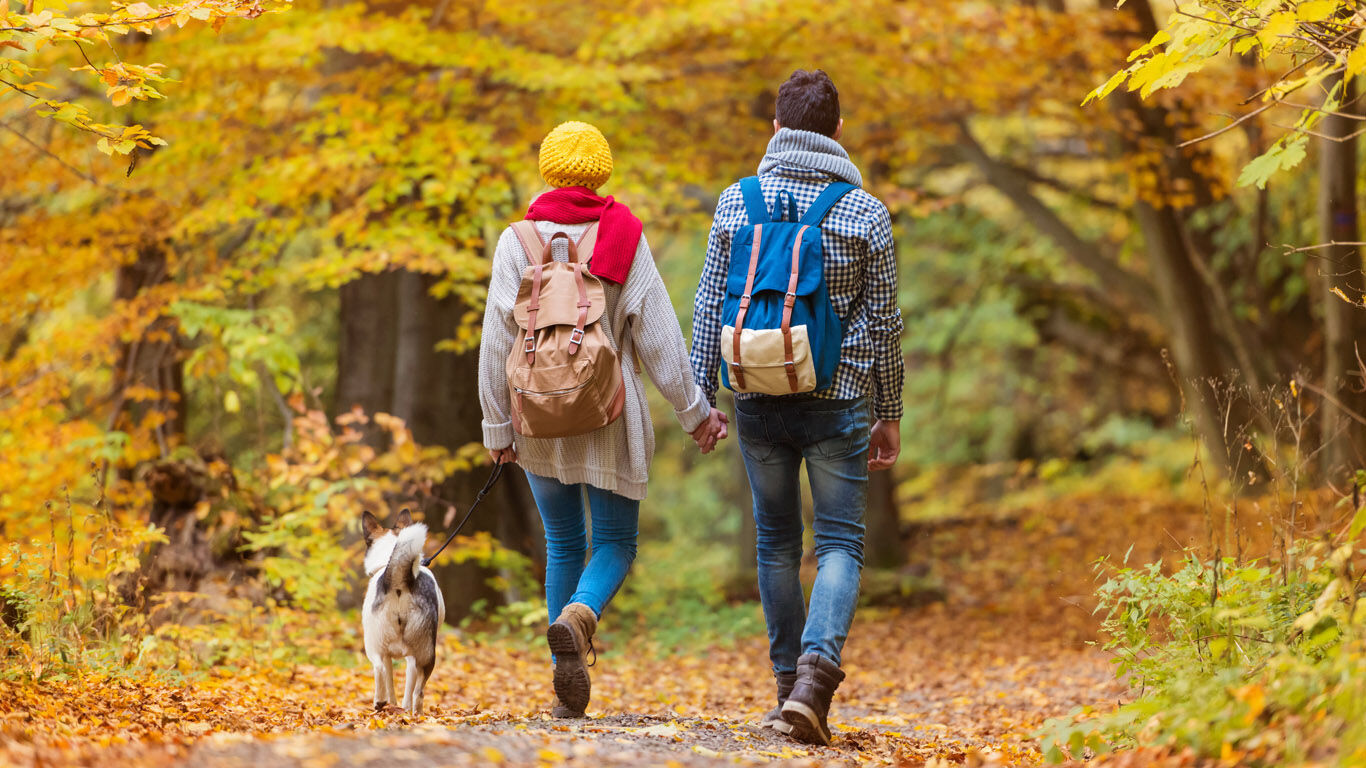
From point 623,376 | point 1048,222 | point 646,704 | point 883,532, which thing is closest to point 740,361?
point 623,376

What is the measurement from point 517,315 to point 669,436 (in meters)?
13.0

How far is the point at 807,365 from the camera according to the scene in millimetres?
3580

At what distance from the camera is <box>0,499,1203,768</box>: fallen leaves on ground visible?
295cm

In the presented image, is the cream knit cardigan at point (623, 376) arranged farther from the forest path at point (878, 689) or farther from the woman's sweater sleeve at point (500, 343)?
the forest path at point (878, 689)

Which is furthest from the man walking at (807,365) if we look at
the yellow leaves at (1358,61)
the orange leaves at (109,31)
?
the orange leaves at (109,31)

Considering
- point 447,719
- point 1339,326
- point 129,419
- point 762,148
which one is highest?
point 762,148

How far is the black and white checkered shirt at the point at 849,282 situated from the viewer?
3723 mm

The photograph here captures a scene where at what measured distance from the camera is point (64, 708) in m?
3.64

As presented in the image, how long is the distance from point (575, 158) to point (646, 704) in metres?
3.30

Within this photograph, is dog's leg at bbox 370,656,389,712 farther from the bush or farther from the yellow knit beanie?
the bush

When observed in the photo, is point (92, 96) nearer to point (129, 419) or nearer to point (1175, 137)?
point (129, 419)

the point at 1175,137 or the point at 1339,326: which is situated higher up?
the point at 1175,137

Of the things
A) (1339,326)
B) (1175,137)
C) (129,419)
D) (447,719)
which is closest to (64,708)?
(447,719)

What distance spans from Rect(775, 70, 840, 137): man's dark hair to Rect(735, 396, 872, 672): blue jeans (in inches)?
36.9
